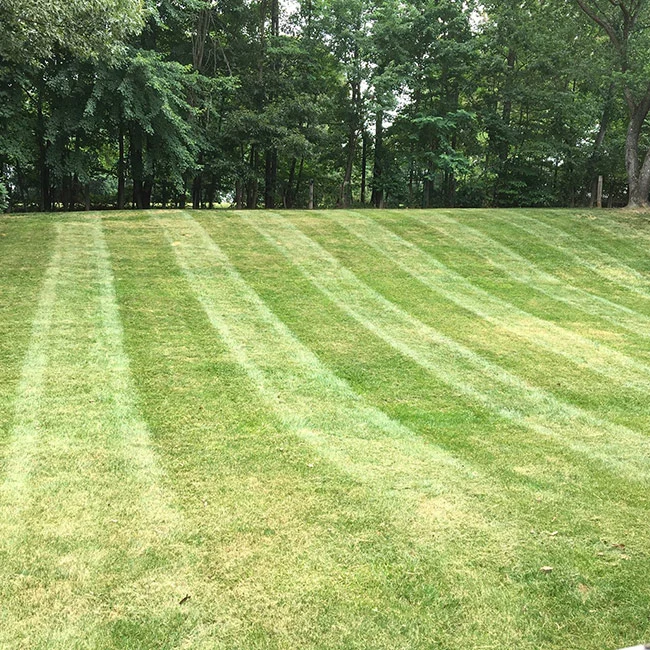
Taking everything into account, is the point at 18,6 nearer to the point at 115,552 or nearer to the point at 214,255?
the point at 214,255

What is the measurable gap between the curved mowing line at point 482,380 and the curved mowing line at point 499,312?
128 centimetres

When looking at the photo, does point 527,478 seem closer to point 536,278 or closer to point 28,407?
point 28,407

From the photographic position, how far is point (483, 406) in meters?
5.16

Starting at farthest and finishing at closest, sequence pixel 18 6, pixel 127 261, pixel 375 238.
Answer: pixel 375 238
pixel 127 261
pixel 18 6

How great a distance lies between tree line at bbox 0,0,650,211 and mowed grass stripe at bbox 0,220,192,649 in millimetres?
14245

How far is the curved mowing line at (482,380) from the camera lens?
14.2 feet

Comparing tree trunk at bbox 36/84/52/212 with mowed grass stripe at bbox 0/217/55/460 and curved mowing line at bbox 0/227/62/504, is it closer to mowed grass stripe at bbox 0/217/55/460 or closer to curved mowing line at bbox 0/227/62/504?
mowed grass stripe at bbox 0/217/55/460

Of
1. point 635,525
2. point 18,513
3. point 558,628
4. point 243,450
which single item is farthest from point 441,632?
point 18,513

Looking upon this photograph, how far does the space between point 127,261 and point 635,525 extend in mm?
9383

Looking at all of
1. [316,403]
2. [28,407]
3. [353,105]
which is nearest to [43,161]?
[353,105]

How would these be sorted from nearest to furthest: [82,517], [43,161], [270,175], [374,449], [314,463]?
[82,517], [314,463], [374,449], [43,161], [270,175]

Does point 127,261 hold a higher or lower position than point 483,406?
higher

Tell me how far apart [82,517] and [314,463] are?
1.63m

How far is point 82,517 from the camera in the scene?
313 centimetres
